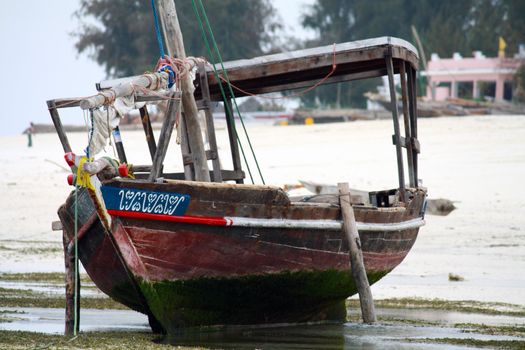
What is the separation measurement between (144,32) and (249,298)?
5587 cm

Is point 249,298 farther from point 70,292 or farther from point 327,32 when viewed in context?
point 327,32

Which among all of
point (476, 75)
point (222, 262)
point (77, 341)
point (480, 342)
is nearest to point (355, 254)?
point (222, 262)

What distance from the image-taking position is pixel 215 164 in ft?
37.8

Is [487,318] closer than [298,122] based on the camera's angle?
Yes

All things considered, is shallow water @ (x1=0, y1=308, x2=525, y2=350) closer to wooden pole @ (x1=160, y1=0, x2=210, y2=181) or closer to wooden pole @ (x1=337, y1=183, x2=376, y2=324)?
wooden pole @ (x1=337, y1=183, x2=376, y2=324)

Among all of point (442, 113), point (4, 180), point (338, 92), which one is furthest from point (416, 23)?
point (4, 180)

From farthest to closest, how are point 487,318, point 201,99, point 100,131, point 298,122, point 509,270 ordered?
point 298,122 < point 509,270 < point 201,99 < point 487,318 < point 100,131

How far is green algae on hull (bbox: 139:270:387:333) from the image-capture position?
32.0 ft

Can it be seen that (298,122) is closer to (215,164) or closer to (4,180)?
(4,180)

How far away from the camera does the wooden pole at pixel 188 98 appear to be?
1067 centimetres

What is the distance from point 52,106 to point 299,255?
106 inches

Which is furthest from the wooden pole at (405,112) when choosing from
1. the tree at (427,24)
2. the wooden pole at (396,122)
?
the tree at (427,24)

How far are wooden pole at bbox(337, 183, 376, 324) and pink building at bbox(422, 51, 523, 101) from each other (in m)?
45.6

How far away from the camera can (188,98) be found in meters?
10.7
